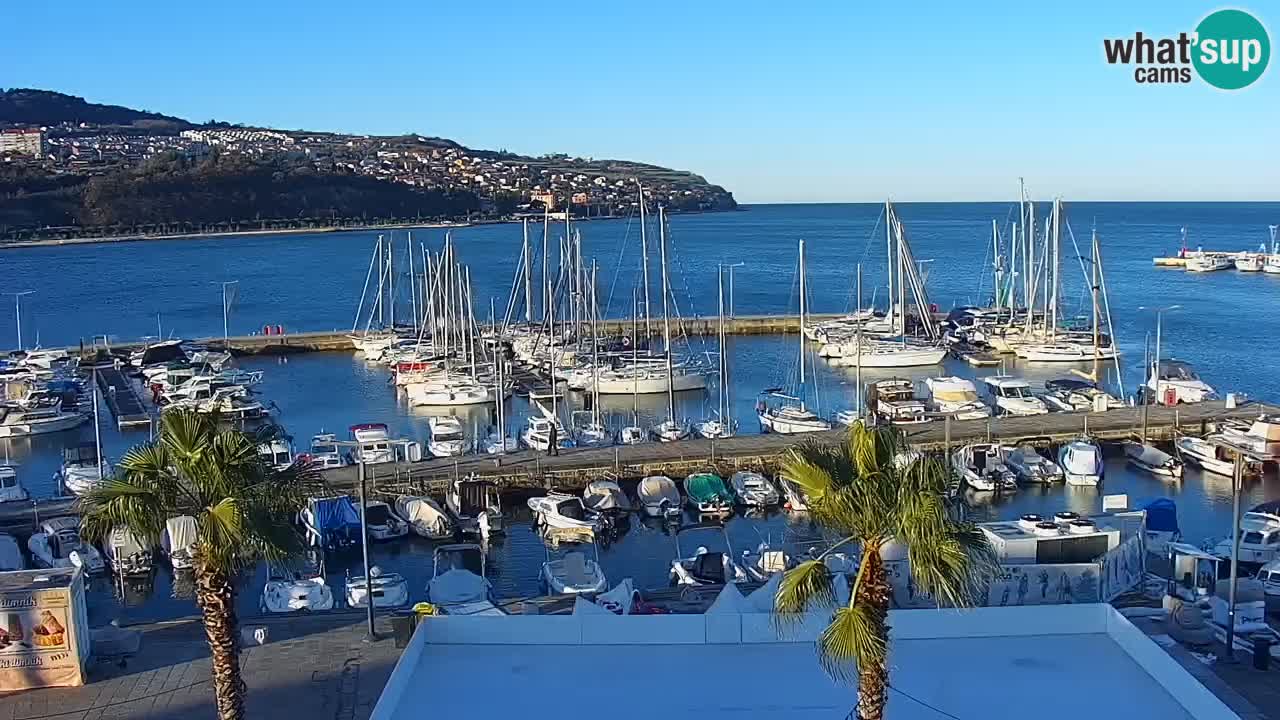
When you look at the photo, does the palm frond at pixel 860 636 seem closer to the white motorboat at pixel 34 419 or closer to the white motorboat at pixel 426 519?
the white motorboat at pixel 426 519

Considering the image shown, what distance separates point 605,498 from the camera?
2709 cm

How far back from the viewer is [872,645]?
25.9 ft

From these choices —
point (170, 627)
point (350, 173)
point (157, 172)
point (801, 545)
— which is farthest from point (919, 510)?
point (350, 173)

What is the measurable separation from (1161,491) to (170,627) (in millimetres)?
22731

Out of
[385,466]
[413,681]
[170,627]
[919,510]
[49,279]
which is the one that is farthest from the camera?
[49,279]

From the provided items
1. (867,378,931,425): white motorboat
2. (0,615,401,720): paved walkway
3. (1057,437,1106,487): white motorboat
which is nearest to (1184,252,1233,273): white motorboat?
(867,378,931,425): white motorboat

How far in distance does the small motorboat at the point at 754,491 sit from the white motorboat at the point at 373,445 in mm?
8698

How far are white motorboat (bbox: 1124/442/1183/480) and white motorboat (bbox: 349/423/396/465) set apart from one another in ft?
60.3

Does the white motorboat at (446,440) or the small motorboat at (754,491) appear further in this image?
the white motorboat at (446,440)

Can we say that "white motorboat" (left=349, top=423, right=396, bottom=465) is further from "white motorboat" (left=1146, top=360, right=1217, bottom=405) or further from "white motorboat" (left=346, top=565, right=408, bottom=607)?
"white motorboat" (left=1146, top=360, right=1217, bottom=405)

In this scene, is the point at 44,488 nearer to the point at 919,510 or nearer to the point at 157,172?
the point at 919,510

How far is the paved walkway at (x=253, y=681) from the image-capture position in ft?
42.5

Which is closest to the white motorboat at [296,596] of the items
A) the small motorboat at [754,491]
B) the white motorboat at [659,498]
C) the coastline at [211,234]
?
the white motorboat at [659,498]

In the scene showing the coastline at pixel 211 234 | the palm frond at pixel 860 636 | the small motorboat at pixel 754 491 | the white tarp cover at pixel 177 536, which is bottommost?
the small motorboat at pixel 754 491
